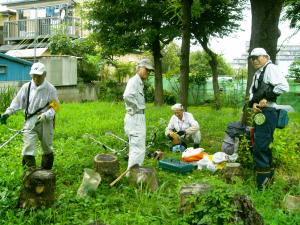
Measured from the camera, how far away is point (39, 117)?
632 centimetres

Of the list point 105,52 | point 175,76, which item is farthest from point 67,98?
point 175,76

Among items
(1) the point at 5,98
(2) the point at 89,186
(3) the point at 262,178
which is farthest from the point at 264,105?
(1) the point at 5,98

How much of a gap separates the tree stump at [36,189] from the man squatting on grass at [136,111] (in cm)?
183

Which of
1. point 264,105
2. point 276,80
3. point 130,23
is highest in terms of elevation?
point 130,23

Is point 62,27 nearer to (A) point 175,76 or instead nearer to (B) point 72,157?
(A) point 175,76

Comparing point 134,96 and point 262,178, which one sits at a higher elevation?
point 134,96

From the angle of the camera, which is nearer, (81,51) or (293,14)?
(293,14)

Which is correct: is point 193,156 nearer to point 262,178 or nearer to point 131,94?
point 262,178

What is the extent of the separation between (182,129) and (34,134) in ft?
11.2

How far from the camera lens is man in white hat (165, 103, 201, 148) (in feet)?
29.5

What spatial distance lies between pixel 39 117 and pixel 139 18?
12.6 m

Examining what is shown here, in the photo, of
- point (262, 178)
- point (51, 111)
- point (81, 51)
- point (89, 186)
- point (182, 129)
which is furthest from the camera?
point (81, 51)

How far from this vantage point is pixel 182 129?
9070mm

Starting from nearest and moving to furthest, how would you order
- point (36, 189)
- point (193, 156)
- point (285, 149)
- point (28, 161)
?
point (36, 189) → point (28, 161) → point (285, 149) → point (193, 156)
